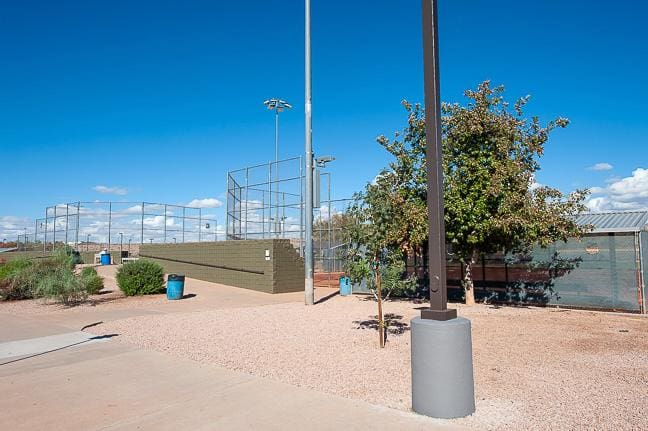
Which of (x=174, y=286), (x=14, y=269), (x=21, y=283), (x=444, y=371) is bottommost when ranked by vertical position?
(x=444, y=371)

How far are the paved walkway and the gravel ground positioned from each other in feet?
1.59

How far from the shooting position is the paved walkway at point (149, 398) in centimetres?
512

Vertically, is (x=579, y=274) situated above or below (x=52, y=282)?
above

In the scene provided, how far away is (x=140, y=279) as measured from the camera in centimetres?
1909

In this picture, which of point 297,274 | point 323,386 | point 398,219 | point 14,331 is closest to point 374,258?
point 323,386

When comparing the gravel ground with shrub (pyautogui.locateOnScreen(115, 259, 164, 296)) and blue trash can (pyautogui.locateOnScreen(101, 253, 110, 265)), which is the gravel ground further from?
blue trash can (pyautogui.locateOnScreen(101, 253, 110, 265))

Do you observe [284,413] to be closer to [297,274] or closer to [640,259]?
[640,259]

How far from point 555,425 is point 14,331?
11.2 m

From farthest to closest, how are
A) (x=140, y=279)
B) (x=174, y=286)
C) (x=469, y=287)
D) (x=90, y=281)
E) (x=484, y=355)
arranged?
(x=140, y=279) → (x=174, y=286) → (x=90, y=281) → (x=469, y=287) → (x=484, y=355)

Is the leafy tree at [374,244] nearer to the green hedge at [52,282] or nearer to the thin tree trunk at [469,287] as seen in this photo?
the thin tree trunk at [469,287]

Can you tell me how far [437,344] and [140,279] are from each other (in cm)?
1617

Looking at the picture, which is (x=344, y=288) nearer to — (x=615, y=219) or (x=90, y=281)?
(x=90, y=281)

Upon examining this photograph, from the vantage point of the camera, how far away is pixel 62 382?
6.83 metres

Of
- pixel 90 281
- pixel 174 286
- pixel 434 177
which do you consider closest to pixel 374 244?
pixel 434 177
